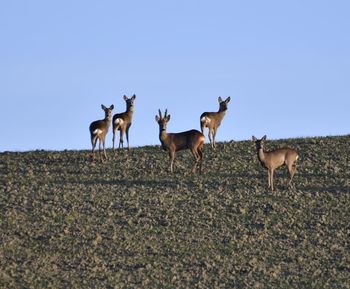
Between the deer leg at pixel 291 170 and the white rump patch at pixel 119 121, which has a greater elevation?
the white rump patch at pixel 119 121

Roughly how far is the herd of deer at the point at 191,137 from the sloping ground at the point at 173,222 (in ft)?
1.94

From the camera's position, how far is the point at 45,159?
115ft

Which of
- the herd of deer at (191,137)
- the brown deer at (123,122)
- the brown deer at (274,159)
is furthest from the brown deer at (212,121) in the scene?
the brown deer at (274,159)

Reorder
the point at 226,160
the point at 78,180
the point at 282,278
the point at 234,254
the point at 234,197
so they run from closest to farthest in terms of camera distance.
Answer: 1. the point at 282,278
2. the point at 234,254
3. the point at 234,197
4. the point at 78,180
5. the point at 226,160

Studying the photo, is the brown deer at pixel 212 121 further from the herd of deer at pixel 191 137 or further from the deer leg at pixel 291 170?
the deer leg at pixel 291 170

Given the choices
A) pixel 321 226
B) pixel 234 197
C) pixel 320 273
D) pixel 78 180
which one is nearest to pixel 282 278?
pixel 320 273

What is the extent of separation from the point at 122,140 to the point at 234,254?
39.7ft

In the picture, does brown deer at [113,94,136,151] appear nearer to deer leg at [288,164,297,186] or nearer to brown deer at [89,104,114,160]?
brown deer at [89,104,114,160]

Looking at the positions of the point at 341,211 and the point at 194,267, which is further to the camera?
the point at 341,211

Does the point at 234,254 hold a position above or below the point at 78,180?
below

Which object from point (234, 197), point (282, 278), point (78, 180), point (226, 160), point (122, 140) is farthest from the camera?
point (122, 140)

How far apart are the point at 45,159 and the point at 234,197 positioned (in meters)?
8.11

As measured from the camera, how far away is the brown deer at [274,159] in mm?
29953

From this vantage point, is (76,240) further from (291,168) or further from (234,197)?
(291,168)
